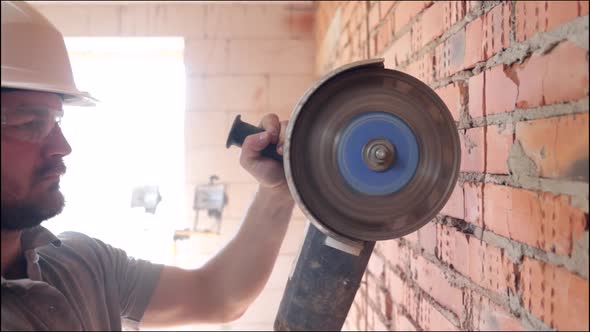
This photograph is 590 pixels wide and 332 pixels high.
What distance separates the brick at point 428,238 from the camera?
1.21m

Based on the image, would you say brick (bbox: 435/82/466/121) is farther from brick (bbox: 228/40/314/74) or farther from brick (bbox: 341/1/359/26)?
brick (bbox: 228/40/314/74)

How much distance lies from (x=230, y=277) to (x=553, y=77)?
102 centimetres

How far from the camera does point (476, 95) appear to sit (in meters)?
0.99

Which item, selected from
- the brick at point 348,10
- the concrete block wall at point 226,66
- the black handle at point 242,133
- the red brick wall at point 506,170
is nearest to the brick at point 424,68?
the red brick wall at point 506,170

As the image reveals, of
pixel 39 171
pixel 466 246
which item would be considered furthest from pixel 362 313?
pixel 39 171

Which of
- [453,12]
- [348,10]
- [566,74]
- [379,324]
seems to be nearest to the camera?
[566,74]

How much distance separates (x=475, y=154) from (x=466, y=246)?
0.62 feet

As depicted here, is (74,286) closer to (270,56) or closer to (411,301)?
(411,301)

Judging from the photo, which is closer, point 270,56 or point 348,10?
point 348,10

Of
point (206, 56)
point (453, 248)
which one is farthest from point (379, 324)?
point (206, 56)

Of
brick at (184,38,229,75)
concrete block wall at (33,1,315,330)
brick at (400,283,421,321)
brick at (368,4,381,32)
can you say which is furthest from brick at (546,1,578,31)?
brick at (184,38,229,75)

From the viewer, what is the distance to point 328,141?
0.85 metres

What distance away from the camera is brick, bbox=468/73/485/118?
3.15 ft

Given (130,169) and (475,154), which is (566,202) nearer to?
(475,154)
